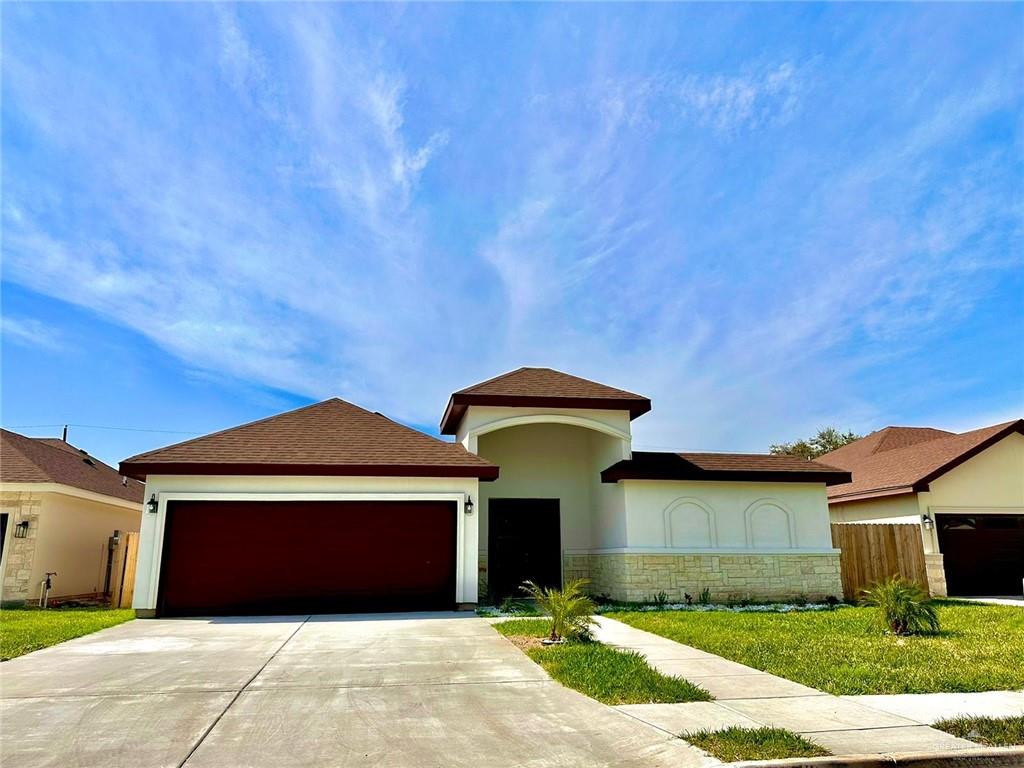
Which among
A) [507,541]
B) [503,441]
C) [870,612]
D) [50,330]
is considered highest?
[50,330]

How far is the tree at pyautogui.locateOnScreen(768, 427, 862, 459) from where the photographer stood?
40.2 m

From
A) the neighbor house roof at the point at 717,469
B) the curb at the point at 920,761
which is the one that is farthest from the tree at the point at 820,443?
the curb at the point at 920,761

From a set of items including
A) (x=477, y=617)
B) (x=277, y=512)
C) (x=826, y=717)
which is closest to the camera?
(x=826, y=717)

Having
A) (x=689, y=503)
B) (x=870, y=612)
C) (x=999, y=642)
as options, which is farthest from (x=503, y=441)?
(x=999, y=642)

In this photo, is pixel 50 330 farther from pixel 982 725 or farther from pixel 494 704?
pixel 982 725

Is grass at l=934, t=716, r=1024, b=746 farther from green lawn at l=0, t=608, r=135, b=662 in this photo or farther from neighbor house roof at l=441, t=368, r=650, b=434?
neighbor house roof at l=441, t=368, r=650, b=434

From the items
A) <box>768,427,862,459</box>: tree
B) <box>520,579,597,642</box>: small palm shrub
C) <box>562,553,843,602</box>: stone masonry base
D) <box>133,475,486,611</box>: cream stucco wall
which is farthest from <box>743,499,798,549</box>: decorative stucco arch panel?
<box>768,427,862,459</box>: tree

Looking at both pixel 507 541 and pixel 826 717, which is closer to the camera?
pixel 826 717

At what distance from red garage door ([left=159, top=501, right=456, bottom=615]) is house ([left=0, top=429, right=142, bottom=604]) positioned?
5179 millimetres

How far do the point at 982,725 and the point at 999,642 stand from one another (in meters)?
5.23

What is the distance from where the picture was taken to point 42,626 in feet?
36.1

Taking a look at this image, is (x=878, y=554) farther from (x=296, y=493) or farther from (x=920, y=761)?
(x=296, y=493)

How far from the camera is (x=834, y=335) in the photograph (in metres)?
17.8

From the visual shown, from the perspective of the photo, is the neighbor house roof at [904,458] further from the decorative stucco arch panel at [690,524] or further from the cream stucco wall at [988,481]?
the decorative stucco arch panel at [690,524]
